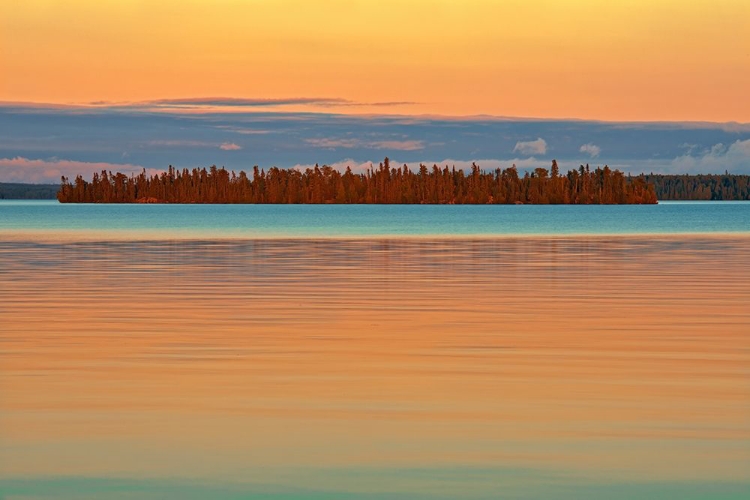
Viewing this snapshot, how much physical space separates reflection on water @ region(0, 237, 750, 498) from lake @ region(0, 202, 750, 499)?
42mm

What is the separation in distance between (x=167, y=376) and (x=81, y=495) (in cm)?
659

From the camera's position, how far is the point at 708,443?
12.9 metres

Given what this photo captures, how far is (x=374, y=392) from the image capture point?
1594 centimetres

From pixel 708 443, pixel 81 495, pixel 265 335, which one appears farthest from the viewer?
pixel 265 335

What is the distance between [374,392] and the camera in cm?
1594

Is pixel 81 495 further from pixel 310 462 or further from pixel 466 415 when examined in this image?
pixel 466 415

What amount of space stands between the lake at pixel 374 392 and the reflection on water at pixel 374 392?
42 mm

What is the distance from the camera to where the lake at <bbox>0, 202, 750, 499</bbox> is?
11.4 m

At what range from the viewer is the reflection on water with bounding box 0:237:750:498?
1143 centimetres

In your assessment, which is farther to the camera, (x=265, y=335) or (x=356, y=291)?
(x=356, y=291)

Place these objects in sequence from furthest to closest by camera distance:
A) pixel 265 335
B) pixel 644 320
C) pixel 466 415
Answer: pixel 644 320, pixel 265 335, pixel 466 415

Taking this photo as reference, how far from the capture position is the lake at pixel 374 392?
11406 mm

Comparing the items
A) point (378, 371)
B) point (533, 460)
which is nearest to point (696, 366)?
point (378, 371)

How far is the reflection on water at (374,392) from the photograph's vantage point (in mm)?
11430
